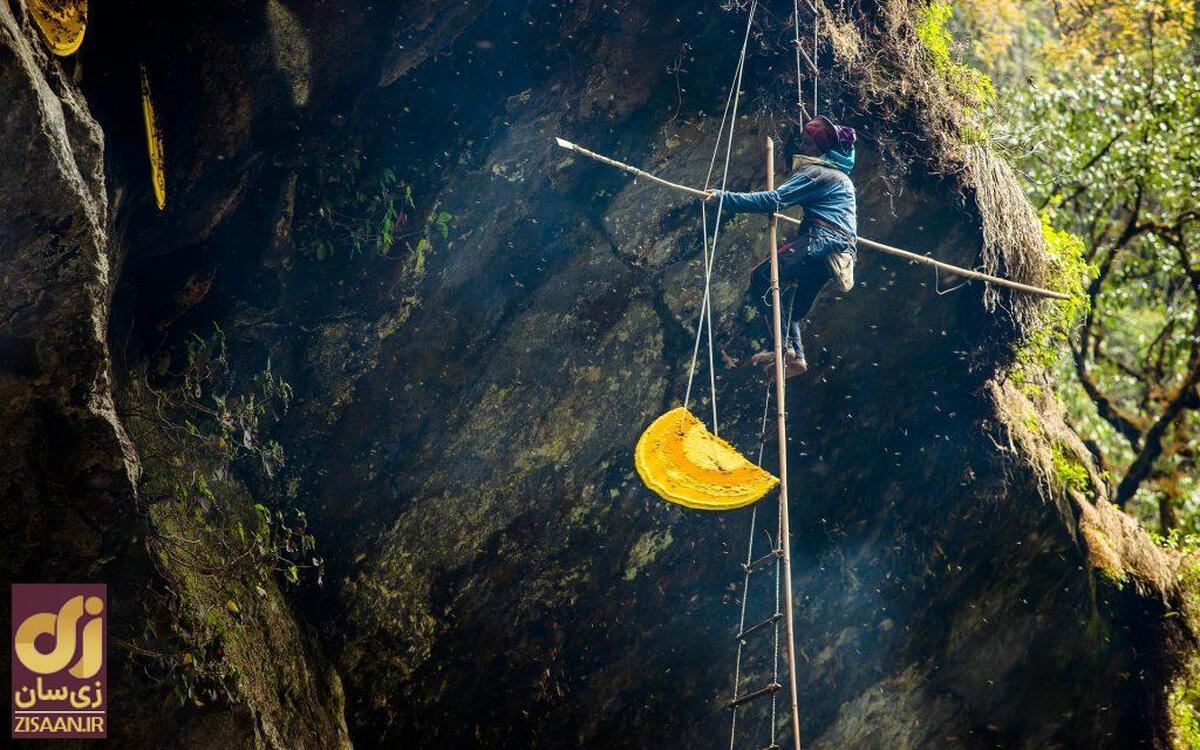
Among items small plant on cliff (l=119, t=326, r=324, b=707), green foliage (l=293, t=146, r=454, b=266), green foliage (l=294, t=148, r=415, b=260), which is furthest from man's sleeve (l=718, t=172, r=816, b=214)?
small plant on cliff (l=119, t=326, r=324, b=707)

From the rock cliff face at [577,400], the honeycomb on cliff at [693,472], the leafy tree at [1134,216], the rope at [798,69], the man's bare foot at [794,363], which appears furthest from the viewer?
the leafy tree at [1134,216]

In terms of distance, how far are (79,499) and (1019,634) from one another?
7.08 metres

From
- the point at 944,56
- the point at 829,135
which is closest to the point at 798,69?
the point at 829,135

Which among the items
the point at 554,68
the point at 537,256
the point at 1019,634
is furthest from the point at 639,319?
the point at 1019,634

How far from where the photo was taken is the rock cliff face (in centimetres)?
812

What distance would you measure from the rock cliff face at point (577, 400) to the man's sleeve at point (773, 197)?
42.3 inches

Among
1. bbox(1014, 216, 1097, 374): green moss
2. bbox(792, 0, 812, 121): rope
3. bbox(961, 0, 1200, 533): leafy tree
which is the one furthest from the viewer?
bbox(961, 0, 1200, 533): leafy tree

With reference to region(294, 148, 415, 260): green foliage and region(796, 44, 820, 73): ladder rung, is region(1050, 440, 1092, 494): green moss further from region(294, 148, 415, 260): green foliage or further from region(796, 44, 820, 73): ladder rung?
region(294, 148, 415, 260): green foliage

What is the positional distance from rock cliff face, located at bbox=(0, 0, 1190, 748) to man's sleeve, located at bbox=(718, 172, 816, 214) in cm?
108

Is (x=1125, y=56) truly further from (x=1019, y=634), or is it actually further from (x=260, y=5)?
(x=260, y=5)

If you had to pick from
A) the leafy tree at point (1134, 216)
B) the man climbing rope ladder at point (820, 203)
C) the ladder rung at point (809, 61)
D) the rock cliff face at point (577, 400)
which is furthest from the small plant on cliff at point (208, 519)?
the leafy tree at point (1134, 216)

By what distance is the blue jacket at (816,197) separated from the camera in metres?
6.96

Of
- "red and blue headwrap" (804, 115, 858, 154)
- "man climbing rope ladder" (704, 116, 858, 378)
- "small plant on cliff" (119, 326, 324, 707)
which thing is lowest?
"small plant on cliff" (119, 326, 324, 707)

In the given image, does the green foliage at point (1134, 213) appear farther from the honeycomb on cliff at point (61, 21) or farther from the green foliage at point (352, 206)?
the honeycomb on cliff at point (61, 21)
